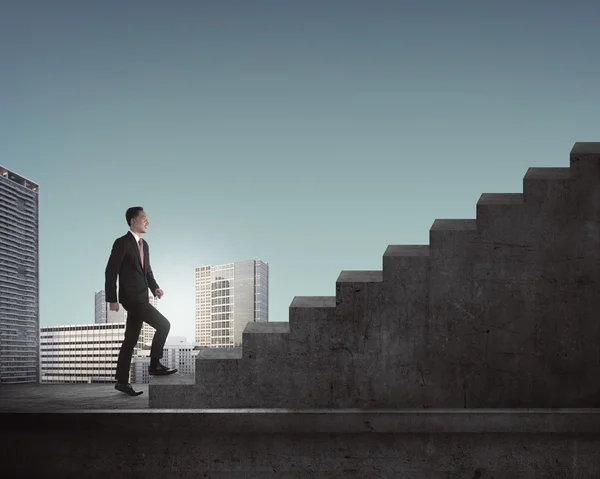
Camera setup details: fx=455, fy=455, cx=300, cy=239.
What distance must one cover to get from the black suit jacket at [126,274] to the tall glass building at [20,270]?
14.5 feet

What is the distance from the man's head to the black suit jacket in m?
0.12

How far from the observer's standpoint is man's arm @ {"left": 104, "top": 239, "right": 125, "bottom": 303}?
5.81 m

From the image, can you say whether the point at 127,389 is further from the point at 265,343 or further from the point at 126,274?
the point at 265,343

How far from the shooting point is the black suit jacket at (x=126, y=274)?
585cm

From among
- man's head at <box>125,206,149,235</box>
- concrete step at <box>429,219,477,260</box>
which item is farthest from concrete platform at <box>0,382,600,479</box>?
man's head at <box>125,206,149,235</box>

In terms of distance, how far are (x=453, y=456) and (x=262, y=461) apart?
2033mm

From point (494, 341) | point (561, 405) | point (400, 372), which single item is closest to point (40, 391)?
point (400, 372)

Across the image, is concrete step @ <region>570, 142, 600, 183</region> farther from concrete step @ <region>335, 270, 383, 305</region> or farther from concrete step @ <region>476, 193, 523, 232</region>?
concrete step @ <region>335, 270, 383, 305</region>

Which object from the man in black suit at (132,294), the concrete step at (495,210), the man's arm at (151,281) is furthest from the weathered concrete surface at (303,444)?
the concrete step at (495,210)

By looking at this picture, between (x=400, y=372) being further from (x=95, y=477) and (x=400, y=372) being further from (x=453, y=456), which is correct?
(x=95, y=477)

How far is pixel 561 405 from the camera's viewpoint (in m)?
4.99

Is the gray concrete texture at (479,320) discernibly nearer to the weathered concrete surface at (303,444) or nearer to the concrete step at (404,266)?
the concrete step at (404,266)

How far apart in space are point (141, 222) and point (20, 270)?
25.5 ft

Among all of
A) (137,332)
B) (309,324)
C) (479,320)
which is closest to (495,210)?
(479,320)
